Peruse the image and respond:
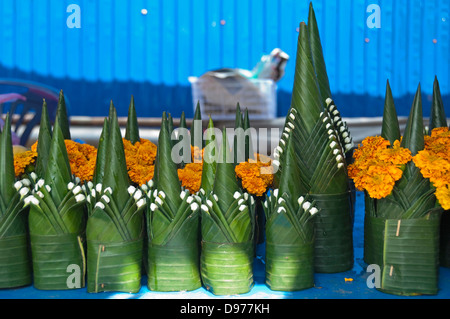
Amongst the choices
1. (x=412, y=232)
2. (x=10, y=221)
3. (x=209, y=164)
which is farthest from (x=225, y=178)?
(x=10, y=221)

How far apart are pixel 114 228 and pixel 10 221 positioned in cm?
47

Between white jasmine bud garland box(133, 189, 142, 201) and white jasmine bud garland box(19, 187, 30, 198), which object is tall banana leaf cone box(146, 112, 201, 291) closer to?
white jasmine bud garland box(133, 189, 142, 201)

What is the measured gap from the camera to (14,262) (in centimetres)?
217

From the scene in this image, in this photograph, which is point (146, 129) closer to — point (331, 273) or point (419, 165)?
point (331, 273)

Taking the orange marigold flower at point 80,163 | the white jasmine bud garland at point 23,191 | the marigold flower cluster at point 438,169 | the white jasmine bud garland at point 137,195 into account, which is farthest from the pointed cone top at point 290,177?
the white jasmine bud garland at point 23,191

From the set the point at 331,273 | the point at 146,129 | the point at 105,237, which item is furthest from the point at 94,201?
the point at 146,129

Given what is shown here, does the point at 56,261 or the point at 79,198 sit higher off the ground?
the point at 79,198

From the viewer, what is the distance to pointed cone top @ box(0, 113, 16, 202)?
6.97 ft

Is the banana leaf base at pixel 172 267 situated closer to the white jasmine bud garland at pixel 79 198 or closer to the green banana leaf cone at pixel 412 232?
the white jasmine bud garland at pixel 79 198

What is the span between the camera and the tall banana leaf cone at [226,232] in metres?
2.08

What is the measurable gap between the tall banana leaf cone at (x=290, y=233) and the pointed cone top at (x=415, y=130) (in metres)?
0.52

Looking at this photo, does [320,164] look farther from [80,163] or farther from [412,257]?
[80,163]

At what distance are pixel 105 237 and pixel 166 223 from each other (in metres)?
0.27

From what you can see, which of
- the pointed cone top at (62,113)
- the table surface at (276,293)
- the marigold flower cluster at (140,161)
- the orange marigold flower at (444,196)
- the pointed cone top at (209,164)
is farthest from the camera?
the pointed cone top at (62,113)
